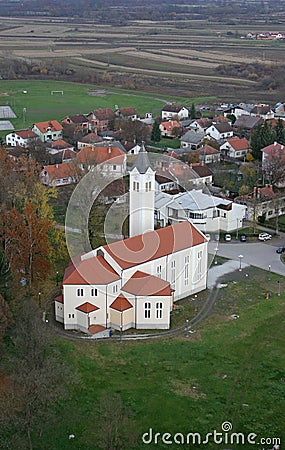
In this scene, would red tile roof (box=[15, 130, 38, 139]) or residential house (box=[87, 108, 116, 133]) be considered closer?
red tile roof (box=[15, 130, 38, 139])

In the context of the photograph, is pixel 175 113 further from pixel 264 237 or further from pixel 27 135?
pixel 264 237

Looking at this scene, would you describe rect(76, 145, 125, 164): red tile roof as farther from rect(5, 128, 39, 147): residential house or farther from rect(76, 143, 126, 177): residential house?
rect(5, 128, 39, 147): residential house

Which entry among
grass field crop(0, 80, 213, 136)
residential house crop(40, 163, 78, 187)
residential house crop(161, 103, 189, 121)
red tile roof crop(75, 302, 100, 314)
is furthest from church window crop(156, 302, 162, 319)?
residential house crop(161, 103, 189, 121)

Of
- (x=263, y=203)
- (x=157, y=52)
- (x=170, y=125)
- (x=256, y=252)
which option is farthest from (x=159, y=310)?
(x=157, y=52)

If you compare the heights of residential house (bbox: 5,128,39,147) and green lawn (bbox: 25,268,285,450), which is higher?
residential house (bbox: 5,128,39,147)

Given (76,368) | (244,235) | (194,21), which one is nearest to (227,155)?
(244,235)

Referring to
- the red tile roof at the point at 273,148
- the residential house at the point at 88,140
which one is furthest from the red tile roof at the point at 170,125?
the red tile roof at the point at 273,148

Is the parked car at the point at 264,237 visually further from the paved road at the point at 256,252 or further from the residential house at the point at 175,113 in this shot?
the residential house at the point at 175,113

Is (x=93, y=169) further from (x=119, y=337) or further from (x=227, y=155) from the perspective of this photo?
(x=227, y=155)
